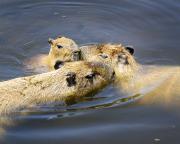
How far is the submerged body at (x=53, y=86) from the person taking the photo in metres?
7.88

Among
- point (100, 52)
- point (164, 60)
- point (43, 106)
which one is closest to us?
point (43, 106)

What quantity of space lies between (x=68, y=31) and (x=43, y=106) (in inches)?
154

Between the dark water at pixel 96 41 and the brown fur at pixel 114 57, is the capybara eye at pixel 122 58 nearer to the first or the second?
the brown fur at pixel 114 57

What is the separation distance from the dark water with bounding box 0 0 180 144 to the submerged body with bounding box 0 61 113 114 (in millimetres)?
191

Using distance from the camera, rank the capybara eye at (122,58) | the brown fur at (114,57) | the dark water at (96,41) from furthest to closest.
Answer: the capybara eye at (122,58) < the brown fur at (114,57) < the dark water at (96,41)

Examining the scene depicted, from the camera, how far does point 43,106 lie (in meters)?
8.16

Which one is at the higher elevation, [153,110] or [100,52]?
[100,52]

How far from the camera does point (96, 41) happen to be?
451 inches

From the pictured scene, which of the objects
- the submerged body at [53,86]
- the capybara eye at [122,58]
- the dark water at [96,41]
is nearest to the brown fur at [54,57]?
the dark water at [96,41]

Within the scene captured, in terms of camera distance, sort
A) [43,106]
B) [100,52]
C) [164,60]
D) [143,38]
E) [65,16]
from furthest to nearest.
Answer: [65,16] → [143,38] → [164,60] → [100,52] → [43,106]

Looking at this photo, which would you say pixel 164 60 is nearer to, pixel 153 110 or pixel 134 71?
pixel 134 71

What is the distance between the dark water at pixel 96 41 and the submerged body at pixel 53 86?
0.19 metres

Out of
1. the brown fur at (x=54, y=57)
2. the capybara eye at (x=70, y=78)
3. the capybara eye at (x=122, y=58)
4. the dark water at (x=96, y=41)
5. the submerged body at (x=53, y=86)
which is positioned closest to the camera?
the dark water at (x=96, y=41)

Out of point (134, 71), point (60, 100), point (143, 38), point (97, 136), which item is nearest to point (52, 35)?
point (143, 38)
